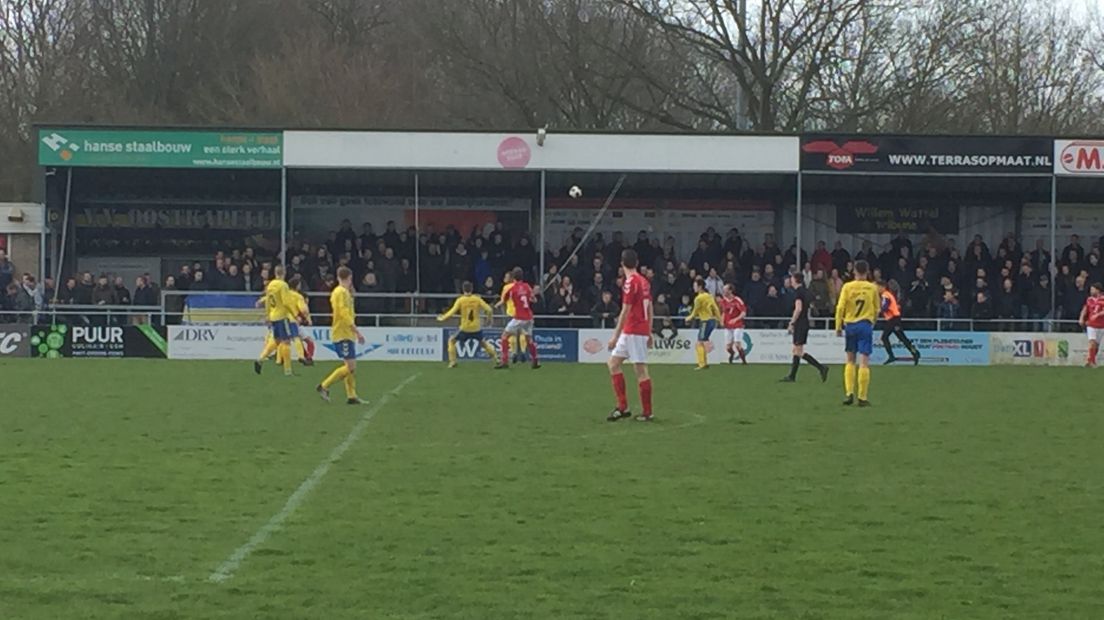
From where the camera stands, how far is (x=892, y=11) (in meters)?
47.5

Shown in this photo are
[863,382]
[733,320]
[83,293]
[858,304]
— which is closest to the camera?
[858,304]

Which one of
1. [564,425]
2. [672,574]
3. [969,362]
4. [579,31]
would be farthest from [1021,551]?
[579,31]

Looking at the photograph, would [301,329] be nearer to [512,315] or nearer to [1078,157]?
[512,315]

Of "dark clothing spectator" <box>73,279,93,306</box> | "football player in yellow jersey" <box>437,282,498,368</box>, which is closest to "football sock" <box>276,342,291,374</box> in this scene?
"football player in yellow jersey" <box>437,282,498,368</box>

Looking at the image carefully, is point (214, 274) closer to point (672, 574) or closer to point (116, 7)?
point (116, 7)

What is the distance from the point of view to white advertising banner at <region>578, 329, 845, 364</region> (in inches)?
1308

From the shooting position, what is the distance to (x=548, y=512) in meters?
9.97

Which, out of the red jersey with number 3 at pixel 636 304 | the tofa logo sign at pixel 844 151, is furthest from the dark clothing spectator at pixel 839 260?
the red jersey with number 3 at pixel 636 304

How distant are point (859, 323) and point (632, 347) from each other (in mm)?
4043

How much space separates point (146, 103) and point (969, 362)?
1157 inches

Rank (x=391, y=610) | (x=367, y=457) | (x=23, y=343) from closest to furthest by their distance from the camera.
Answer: (x=391, y=610)
(x=367, y=457)
(x=23, y=343)

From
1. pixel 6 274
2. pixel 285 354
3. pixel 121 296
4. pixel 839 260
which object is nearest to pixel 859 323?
pixel 285 354

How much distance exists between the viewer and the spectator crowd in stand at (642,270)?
113 feet

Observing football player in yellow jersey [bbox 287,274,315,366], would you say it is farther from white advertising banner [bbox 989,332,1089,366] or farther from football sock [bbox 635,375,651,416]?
white advertising banner [bbox 989,332,1089,366]
